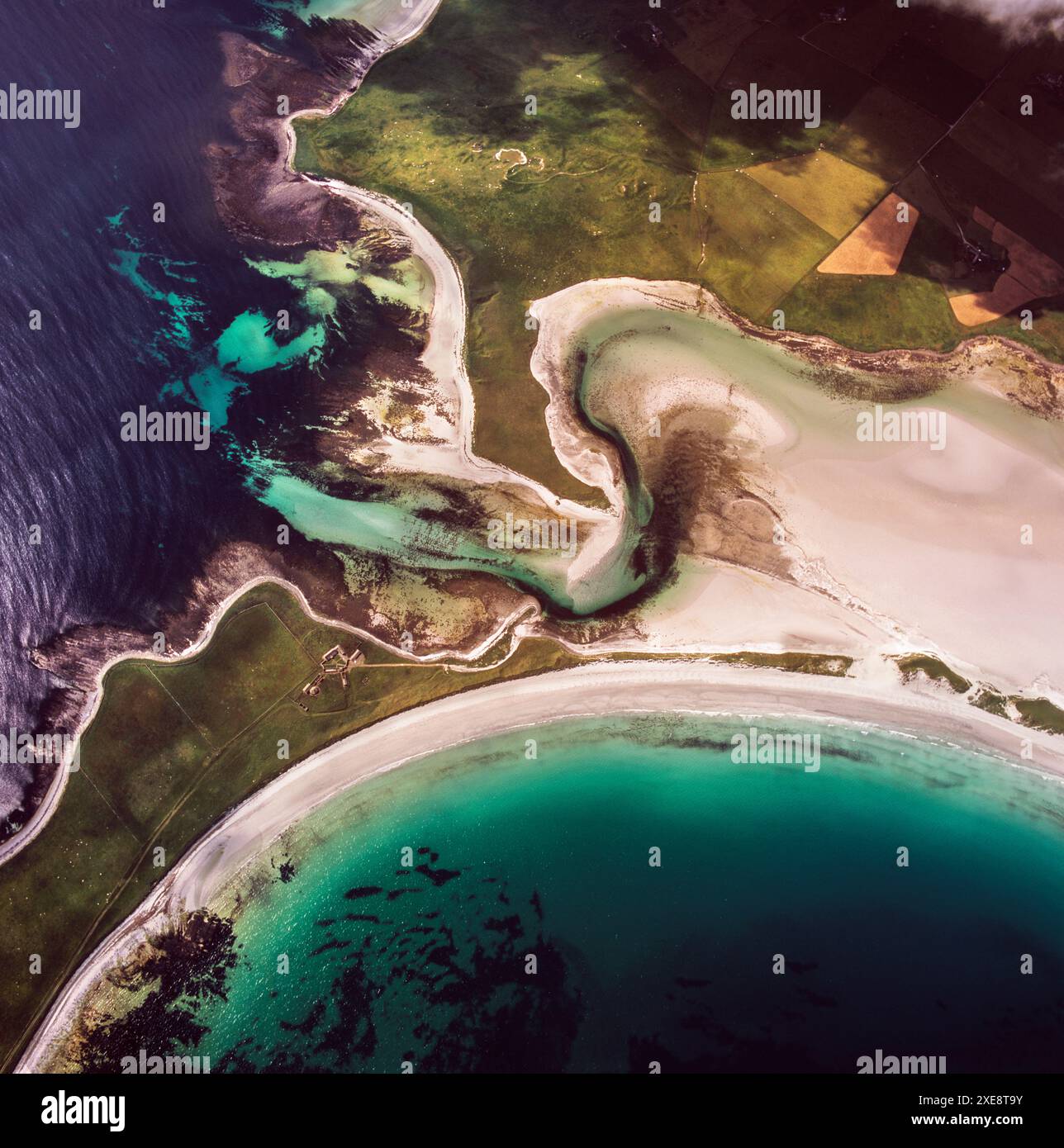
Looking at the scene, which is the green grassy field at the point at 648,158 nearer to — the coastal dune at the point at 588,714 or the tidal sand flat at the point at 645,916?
the coastal dune at the point at 588,714

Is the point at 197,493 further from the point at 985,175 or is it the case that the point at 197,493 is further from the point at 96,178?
the point at 985,175

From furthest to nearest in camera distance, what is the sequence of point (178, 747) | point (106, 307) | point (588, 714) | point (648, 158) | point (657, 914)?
point (648, 158) → point (106, 307) → point (588, 714) → point (178, 747) → point (657, 914)

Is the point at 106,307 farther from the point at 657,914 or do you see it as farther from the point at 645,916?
the point at 657,914

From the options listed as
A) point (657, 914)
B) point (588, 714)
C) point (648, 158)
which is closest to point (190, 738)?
point (588, 714)

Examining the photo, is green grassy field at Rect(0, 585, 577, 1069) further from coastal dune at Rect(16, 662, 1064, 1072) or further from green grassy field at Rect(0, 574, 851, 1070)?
coastal dune at Rect(16, 662, 1064, 1072)

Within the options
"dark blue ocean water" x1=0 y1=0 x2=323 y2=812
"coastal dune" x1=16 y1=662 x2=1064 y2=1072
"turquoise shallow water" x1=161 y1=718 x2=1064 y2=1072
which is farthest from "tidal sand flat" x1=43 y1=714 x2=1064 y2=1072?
"dark blue ocean water" x1=0 y1=0 x2=323 y2=812

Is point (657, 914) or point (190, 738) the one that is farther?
point (190, 738)

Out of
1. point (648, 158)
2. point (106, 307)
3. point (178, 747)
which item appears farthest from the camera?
point (648, 158)
